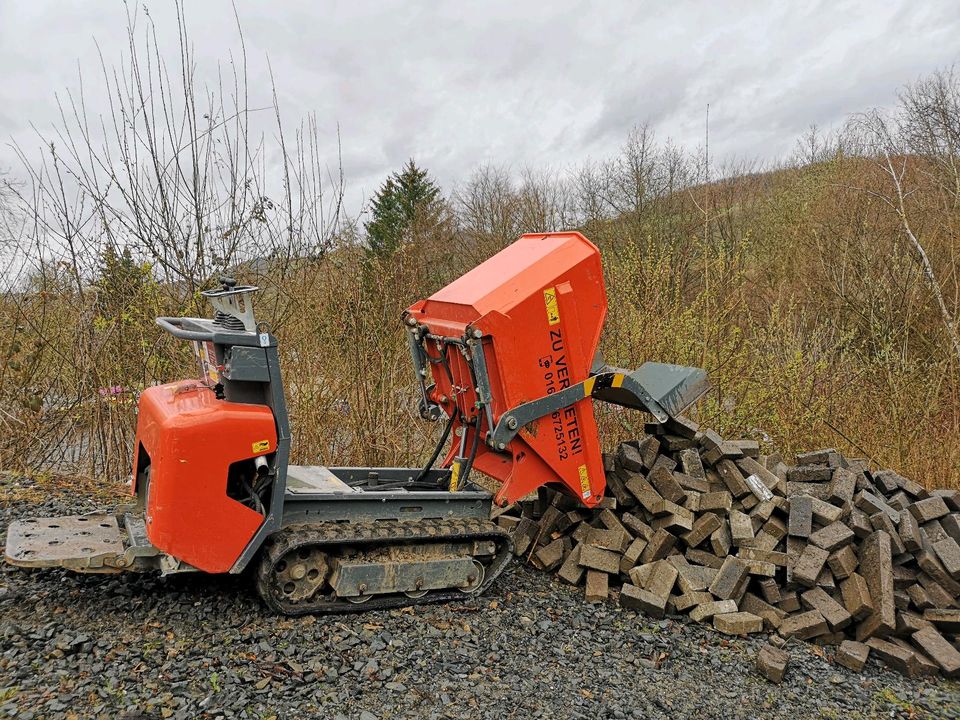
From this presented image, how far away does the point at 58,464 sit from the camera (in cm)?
703

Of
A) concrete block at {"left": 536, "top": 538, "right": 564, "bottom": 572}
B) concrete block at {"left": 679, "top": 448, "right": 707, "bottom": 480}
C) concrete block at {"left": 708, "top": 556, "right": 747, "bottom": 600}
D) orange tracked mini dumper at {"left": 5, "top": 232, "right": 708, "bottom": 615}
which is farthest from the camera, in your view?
concrete block at {"left": 679, "top": 448, "right": 707, "bottom": 480}

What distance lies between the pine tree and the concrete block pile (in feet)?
56.3

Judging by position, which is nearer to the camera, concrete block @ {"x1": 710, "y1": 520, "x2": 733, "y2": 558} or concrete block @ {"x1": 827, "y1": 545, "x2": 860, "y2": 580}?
concrete block @ {"x1": 827, "y1": 545, "x2": 860, "y2": 580}

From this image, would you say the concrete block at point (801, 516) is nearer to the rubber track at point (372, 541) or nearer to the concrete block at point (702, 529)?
the concrete block at point (702, 529)

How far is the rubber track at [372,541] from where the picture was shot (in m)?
3.69

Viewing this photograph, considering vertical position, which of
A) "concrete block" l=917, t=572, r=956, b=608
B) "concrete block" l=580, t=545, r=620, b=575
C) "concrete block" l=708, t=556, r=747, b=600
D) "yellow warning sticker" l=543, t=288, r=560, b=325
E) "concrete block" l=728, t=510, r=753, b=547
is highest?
"yellow warning sticker" l=543, t=288, r=560, b=325

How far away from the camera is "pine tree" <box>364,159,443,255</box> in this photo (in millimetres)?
21891

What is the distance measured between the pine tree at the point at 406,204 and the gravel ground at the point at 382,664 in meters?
18.2

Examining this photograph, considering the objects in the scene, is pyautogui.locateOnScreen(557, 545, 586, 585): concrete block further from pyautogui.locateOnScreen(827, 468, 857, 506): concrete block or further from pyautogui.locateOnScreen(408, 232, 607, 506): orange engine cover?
pyautogui.locateOnScreen(827, 468, 857, 506): concrete block

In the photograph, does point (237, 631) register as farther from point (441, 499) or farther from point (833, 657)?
point (833, 657)

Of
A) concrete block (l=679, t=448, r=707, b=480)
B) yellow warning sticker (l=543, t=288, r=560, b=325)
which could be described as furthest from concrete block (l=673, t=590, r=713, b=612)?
yellow warning sticker (l=543, t=288, r=560, b=325)

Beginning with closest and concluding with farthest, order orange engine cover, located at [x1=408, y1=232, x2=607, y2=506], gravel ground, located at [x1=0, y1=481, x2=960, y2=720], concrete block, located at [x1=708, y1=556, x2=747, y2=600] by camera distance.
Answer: gravel ground, located at [x1=0, y1=481, x2=960, y2=720]
orange engine cover, located at [x1=408, y1=232, x2=607, y2=506]
concrete block, located at [x1=708, y1=556, x2=747, y2=600]

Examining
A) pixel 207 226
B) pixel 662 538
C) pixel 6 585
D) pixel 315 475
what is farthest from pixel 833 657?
pixel 207 226

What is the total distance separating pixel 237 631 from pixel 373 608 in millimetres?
771
